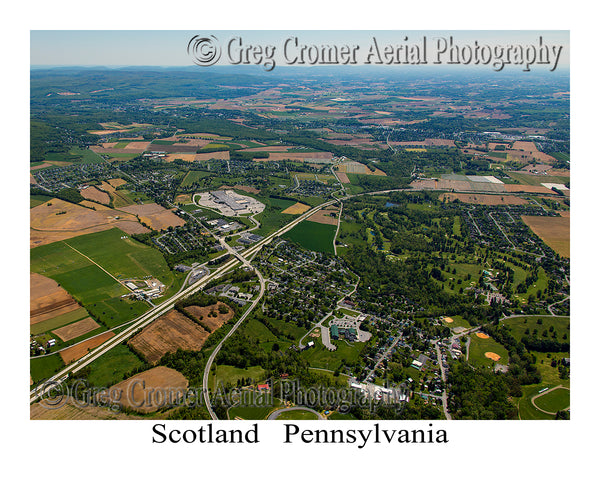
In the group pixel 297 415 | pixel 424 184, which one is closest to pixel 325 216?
pixel 424 184

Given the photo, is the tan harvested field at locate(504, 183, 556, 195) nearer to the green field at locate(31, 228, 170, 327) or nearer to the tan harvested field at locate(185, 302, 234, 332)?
the tan harvested field at locate(185, 302, 234, 332)

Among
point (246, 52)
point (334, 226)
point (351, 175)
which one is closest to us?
point (246, 52)

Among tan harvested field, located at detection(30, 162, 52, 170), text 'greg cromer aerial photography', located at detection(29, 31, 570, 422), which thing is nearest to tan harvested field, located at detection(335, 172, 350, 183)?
text 'greg cromer aerial photography', located at detection(29, 31, 570, 422)

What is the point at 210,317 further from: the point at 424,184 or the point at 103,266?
the point at 424,184

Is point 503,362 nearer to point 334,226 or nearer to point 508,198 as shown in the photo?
point 334,226

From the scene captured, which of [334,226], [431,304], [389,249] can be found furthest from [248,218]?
[431,304]
